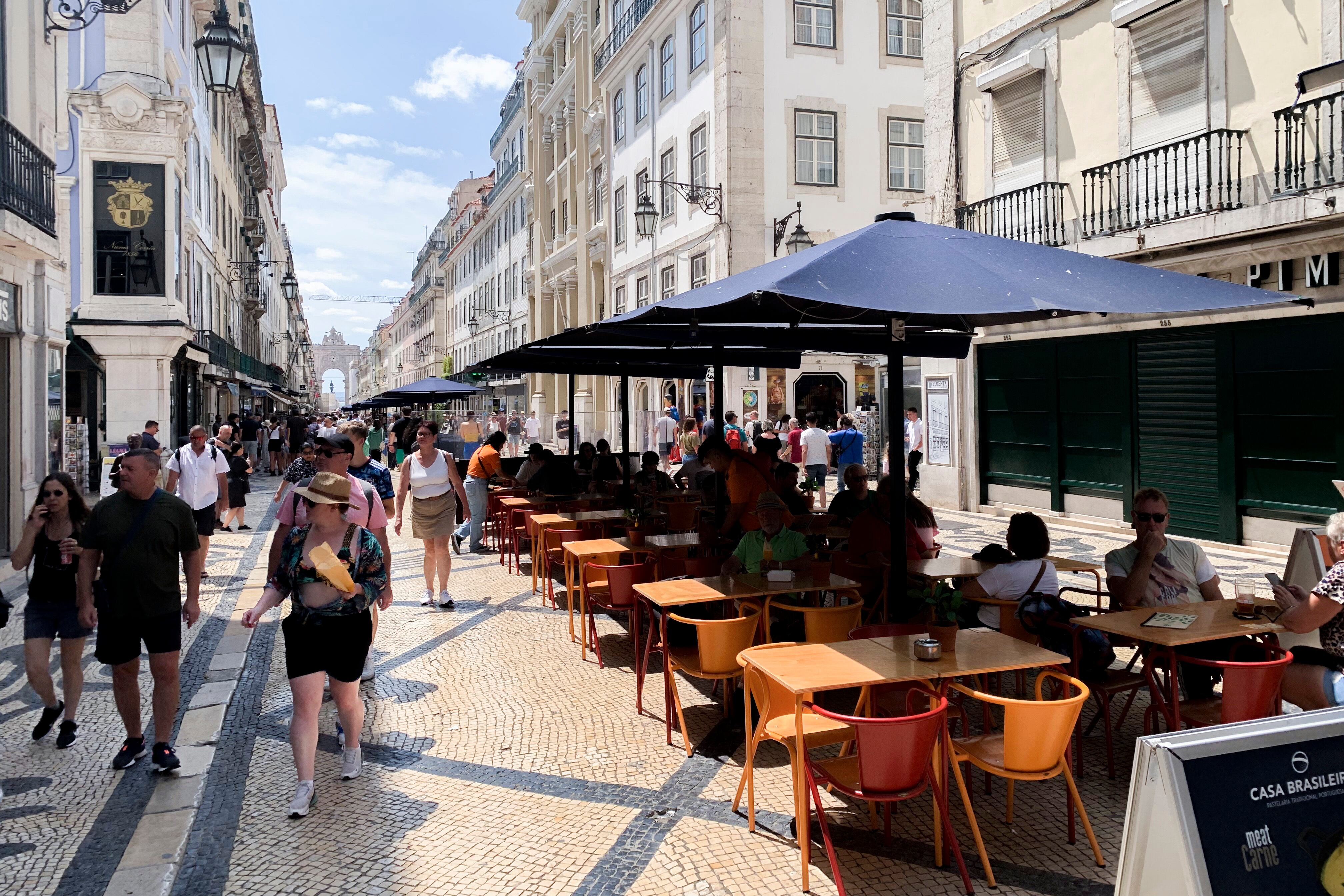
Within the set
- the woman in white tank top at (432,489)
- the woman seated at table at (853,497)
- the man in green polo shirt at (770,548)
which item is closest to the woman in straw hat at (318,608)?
the man in green polo shirt at (770,548)

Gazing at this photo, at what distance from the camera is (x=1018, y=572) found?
511 cm

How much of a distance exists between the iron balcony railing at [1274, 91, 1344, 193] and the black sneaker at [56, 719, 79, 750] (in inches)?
449

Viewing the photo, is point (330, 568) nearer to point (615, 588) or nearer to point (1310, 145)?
point (615, 588)

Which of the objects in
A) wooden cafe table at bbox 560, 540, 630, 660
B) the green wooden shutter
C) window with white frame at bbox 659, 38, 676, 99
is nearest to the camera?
wooden cafe table at bbox 560, 540, 630, 660

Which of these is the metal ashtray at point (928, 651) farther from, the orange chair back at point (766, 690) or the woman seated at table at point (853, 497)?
the woman seated at table at point (853, 497)

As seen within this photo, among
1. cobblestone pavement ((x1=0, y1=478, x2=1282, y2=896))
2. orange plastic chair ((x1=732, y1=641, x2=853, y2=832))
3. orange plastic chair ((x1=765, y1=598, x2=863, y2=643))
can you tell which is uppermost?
orange plastic chair ((x1=765, y1=598, x2=863, y2=643))

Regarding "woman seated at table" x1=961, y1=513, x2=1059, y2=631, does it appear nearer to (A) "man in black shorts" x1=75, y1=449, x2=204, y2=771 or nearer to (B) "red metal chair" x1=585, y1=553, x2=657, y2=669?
(B) "red metal chair" x1=585, y1=553, x2=657, y2=669

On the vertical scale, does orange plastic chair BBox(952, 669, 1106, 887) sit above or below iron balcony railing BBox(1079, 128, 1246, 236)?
below

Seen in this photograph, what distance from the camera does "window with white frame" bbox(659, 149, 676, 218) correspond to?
25.7m

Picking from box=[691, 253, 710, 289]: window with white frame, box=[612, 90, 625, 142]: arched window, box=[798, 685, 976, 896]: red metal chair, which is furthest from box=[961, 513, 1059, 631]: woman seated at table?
box=[612, 90, 625, 142]: arched window

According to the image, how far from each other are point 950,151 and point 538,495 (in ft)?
29.7

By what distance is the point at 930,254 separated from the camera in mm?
4332

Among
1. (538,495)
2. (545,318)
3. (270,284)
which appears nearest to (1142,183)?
(538,495)

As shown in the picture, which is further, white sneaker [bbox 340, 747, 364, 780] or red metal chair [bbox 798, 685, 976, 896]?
white sneaker [bbox 340, 747, 364, 780]
